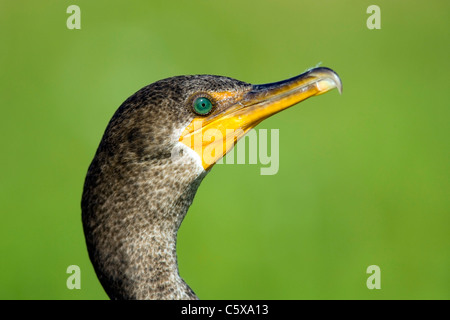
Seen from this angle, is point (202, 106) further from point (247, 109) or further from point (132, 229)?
point (132, 229)

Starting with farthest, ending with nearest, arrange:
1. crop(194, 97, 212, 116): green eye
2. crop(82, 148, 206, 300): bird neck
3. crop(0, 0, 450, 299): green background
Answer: crop(0, 0, 450, 299): green background < crop(194, 97, 212, 116): green eye < crop(82, 148, 206, 300): bird neck

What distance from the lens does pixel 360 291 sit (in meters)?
7.71

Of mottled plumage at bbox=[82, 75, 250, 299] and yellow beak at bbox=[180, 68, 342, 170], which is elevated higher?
yellow beak at bbox=[180, 68, 342, 170]

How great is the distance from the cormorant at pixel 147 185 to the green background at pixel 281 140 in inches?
161

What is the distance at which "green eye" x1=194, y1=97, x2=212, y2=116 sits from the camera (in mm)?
3607

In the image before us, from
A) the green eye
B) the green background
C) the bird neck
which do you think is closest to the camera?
the bird neck

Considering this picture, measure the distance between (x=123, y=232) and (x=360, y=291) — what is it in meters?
4.85

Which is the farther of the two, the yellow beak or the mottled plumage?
the yellow beak

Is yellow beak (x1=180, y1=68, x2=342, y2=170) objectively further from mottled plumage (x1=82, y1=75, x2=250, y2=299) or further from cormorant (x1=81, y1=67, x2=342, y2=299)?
mottled plumage (x1=82, y1=75, x2=250, y2=299)

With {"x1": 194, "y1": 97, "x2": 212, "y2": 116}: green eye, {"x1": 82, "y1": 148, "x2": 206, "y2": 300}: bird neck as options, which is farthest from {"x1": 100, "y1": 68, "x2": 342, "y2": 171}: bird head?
{"x1": 82, "y1": 148, "x2": 206, "y2": 300}: bird neck

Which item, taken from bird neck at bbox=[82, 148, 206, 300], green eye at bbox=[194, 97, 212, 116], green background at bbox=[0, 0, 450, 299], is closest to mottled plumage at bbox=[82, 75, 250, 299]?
bird neck at bbox=[82, 148, 206, 300]

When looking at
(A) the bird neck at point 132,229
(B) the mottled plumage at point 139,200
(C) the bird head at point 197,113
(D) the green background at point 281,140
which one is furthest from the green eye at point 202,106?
(D) the green background at point 281,140

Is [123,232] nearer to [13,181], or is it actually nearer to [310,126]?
[13,181]
